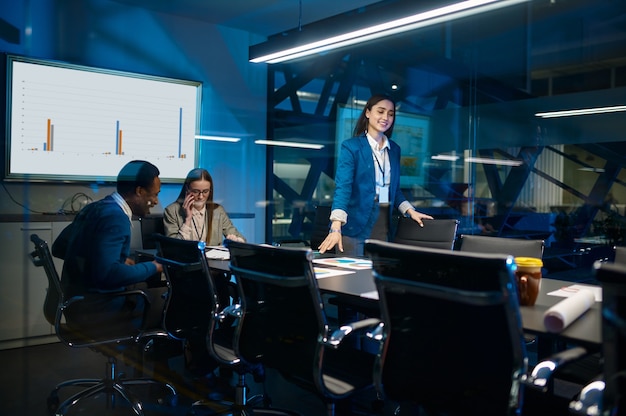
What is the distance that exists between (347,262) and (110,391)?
1521mm

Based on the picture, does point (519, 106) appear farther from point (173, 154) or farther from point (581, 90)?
point (173, 154)

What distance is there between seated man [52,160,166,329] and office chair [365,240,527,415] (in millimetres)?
1610

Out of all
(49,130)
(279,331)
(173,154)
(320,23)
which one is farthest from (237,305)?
(173,154)

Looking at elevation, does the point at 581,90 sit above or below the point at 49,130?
above

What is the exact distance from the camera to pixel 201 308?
8.73 ft

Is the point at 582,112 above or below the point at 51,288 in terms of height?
above

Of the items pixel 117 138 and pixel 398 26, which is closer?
pixel 398 26

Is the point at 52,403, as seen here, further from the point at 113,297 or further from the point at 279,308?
the point at 279,308

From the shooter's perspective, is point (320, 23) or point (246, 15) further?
point (246, 15)

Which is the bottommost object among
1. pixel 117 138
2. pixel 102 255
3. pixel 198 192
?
pixel 102 255

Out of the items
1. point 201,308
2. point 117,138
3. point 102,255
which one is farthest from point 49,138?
point 201,308

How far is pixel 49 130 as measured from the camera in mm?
4250

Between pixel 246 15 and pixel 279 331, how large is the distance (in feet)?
13.0

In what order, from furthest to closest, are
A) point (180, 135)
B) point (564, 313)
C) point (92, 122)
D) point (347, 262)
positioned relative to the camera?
point (180, 135) < point (92, 122) < point (347, 262) < point (564, 313)
